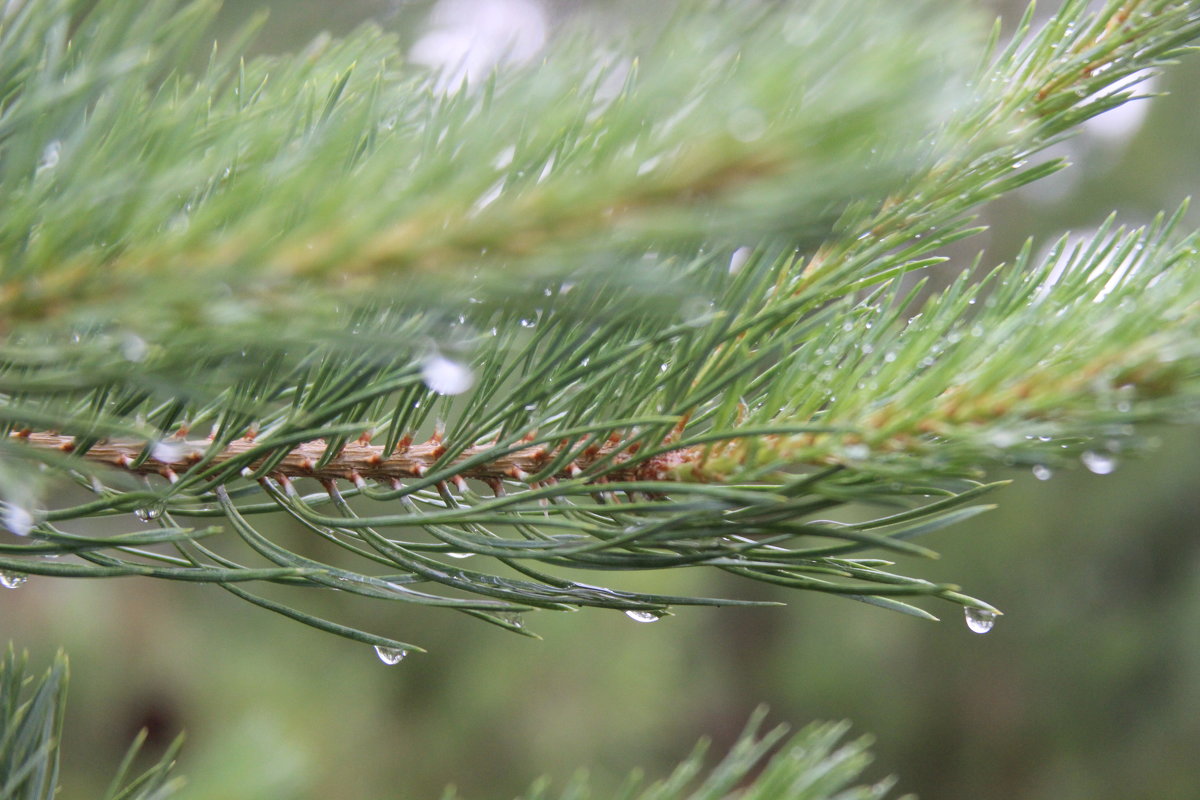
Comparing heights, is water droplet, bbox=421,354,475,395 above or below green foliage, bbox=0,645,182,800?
above

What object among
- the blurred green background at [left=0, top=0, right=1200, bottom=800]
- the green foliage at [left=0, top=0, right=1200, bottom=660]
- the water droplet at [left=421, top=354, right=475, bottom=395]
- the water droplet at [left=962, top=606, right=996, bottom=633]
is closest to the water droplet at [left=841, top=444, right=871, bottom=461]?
the green foliage at [left=0, top=0, right=1200, bottom=660]

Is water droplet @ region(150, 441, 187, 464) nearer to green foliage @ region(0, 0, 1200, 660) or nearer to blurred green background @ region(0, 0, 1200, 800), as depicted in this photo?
green foliage @ region(0, 0, 1200, 660)

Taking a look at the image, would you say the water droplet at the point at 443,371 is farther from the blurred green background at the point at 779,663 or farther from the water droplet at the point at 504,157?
the blurred green background at the point at 779,663

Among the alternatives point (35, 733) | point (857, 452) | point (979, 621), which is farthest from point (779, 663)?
point (857, 452)

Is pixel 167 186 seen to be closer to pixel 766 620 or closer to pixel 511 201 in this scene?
pixel 511 201

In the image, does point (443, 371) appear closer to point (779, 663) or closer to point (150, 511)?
point (150, 511)

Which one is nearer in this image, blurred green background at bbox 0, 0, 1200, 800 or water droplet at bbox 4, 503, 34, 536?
water droplet at bbox 4, 503, 34, 536

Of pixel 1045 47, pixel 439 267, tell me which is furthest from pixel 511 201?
pixel 1045 47
